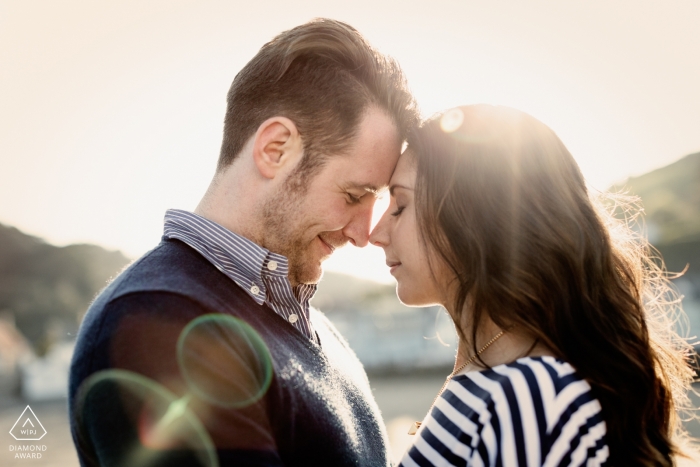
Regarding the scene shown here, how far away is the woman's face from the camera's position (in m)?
2.11

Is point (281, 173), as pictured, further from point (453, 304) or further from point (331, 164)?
point (453, 304)

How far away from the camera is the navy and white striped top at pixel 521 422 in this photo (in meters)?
1.48

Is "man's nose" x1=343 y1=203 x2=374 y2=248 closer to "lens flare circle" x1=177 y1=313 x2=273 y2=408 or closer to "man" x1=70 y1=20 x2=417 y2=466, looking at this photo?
"man" x1=70 y1=20 x2=417 y2=466

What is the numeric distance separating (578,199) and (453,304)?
60cm

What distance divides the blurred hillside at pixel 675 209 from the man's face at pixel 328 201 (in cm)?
2546

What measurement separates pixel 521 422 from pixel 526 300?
0.43 m

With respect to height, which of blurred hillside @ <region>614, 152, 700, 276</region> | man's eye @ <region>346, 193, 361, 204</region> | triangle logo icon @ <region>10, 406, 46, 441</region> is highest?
man's eye @ <region>346, 193, 361, 204</region>

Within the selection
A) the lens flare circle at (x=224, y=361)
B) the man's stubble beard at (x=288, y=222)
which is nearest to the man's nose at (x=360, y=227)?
the man's stubble beard at (x=288, y=222)

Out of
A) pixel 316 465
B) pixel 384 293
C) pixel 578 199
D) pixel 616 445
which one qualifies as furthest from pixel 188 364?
pixel 384 293

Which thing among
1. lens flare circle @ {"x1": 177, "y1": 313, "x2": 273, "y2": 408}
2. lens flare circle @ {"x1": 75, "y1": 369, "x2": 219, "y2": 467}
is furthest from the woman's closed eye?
lens flare circle @ {"x1": 75, "y1": 369, "x2": 219, "y2": 467}

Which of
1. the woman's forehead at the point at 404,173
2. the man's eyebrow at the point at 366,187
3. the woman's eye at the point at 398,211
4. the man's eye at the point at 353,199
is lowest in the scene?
the woman's eye at the point at 398,211

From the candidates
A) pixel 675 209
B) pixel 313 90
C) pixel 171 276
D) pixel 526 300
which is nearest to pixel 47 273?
pixel 675 209

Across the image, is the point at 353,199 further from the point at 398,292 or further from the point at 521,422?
the point at 521,422

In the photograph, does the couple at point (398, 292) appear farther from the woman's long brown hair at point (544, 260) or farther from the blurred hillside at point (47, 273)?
the blurred hillside at point (47, 273)
